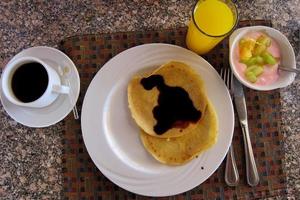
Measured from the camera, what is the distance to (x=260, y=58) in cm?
107

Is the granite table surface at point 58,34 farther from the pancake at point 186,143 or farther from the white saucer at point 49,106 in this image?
the pancake at point 186,143

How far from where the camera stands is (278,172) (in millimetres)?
1138

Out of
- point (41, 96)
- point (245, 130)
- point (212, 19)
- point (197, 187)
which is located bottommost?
point (197, 187)

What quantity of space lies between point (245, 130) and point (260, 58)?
0.20m

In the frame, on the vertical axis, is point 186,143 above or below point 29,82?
below

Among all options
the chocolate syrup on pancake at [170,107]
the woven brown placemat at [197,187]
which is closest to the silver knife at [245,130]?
the woven brown placemat at [197,187]

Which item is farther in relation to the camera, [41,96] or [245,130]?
[245,130]

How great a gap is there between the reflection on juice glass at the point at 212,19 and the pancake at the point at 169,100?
0.09 metres

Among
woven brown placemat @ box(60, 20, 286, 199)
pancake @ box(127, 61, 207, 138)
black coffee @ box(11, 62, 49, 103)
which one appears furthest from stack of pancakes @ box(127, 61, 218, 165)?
black coffee @ box(11, 62, 49, 103)

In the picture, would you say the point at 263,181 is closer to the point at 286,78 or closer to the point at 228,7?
the point at 286,78

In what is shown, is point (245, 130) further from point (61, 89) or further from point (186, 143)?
point (61, 89)

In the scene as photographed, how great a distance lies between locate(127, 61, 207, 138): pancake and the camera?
1080 mm

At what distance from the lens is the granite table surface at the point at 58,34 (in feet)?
3.67

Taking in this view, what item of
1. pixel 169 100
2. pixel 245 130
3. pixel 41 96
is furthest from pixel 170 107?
pixel 41 96
